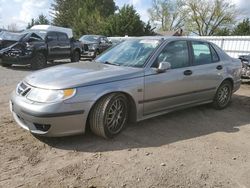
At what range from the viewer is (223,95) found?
686 centimetres

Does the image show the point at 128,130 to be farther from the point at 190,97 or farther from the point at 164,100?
the point at 190,97

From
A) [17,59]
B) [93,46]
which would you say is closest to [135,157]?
[17,59]

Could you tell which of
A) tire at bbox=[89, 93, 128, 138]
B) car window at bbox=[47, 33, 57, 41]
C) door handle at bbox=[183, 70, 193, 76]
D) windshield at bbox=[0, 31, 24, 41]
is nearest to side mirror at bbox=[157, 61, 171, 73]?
door handle at bbox=[183, 70, 193, 76]

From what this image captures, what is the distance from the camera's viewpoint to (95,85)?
437cm

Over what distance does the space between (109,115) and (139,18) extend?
1299 inches

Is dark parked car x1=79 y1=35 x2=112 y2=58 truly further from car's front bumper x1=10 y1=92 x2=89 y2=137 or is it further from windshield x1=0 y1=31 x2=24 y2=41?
car's front bumper x1=10 y1=92 x2=89 y2=137

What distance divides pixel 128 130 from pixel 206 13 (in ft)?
159

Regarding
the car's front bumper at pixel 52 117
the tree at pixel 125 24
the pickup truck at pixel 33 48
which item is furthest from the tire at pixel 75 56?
the tree at pixel 125 24

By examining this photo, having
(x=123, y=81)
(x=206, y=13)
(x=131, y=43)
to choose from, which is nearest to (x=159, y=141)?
(x=123, y=81)

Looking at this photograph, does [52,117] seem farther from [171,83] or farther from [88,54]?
[88,54]

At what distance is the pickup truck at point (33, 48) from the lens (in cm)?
1279

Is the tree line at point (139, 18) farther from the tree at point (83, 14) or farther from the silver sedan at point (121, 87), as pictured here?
the silver sedan at point (121, 87)

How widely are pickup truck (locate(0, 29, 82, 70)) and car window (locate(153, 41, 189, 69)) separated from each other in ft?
28.6

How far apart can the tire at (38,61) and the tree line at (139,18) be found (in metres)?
22.5
